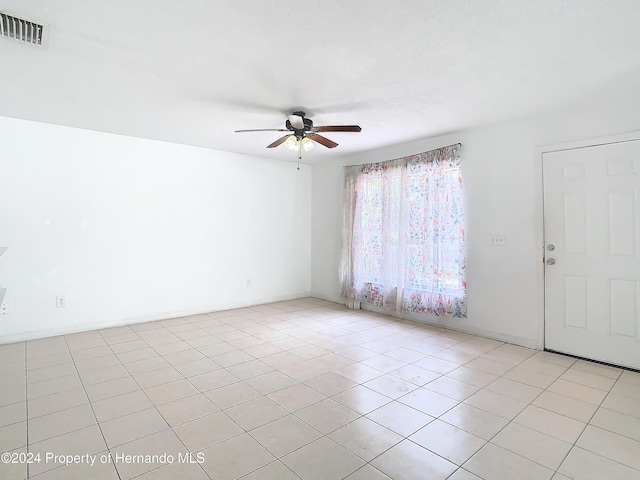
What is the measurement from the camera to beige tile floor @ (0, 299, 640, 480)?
5.86 ft

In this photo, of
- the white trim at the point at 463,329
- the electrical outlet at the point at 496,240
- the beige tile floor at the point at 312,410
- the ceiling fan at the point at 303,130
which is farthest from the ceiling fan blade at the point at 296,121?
the white trim at the point at 463,329

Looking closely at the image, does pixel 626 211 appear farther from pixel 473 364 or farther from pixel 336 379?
pixel 336 379

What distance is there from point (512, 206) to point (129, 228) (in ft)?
15.3

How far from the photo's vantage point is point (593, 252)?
3201mm

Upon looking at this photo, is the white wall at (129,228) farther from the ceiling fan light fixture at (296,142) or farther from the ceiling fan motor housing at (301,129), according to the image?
the ceiling fan motor housing at (301,129)

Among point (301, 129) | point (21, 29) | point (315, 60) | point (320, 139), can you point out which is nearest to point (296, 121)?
point (301, 129)

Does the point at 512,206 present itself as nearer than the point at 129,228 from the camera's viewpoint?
Yes

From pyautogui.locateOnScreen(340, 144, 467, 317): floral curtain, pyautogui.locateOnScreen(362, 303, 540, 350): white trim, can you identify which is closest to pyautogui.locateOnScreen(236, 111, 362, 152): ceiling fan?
pyautogui.locateOnScreen(340, 144, 467, 317): floral curtain

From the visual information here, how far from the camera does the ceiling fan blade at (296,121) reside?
10.3 ft

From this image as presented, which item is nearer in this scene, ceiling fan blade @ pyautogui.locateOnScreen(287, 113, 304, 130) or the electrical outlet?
ceiling fan blade @ pyautogui.locateOnScreen(287, 113, 304, 130)

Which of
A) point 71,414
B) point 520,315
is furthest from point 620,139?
point 71,414

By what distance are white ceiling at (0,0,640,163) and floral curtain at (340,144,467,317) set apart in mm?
874

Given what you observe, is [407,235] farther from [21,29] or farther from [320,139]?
[21,29]

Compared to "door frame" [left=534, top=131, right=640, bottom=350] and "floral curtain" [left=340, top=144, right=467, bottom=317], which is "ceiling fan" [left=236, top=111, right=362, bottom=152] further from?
"door frame" [left=534, top=131, right=640, bottom=350]
